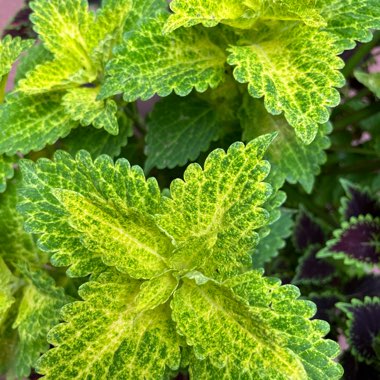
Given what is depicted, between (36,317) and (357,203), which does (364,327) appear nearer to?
(357,203)

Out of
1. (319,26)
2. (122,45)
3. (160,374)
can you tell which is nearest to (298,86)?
(319,26)

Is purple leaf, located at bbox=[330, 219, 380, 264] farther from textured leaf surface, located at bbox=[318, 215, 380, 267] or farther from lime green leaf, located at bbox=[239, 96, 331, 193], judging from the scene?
lime green leaf, located at bbox=[239, 96, 331, 193]

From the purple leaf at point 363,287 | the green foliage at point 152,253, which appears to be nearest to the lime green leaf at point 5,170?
the green foliage at point 152,253

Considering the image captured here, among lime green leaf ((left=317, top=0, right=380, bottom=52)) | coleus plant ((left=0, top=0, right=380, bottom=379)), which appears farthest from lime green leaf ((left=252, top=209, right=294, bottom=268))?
lime green leaf ((left=317, top=0, right=380, bottom=52))

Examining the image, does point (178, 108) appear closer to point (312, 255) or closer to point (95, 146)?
point (95, 146)

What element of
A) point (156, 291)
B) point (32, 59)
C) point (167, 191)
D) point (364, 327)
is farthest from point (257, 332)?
point (32, 59)
